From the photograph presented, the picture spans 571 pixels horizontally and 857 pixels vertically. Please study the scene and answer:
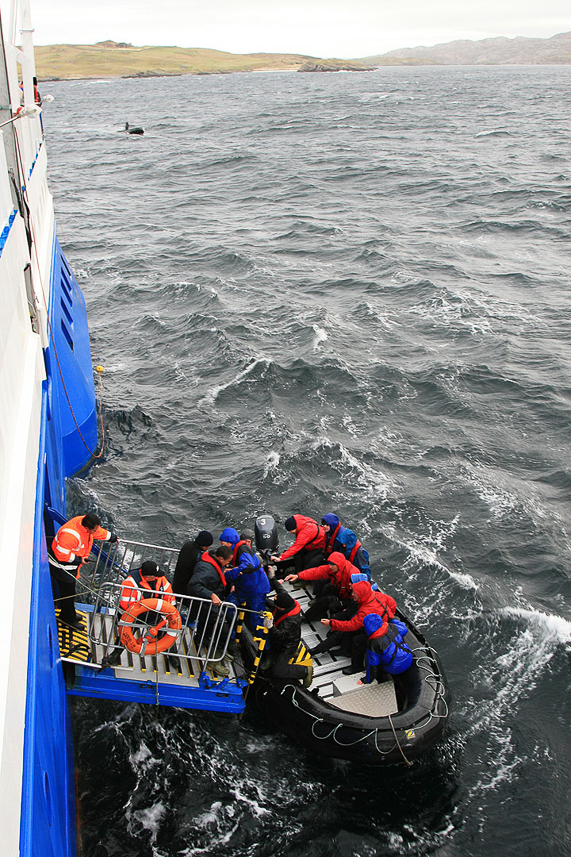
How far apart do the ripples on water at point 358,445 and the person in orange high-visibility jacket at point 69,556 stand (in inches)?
75.2

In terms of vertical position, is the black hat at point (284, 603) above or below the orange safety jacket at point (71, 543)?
below

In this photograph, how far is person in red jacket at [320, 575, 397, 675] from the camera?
31.1ft

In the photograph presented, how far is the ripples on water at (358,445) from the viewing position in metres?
8.84

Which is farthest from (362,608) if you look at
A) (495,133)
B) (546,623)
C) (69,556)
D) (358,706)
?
(495,133)

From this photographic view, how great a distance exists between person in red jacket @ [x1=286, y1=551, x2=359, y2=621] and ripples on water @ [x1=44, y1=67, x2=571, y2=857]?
1.78 m

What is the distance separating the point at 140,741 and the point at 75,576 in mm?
2511

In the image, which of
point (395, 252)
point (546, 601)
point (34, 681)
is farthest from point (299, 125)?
point (34, 681)

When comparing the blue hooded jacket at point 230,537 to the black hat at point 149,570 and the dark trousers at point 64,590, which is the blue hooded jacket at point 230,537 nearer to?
the black hat at point 149,570

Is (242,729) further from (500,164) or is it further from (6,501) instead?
(500,164)

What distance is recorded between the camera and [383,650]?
364 inches

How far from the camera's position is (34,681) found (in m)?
5.93

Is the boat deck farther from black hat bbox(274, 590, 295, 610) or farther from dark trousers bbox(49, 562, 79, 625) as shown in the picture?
dark trousers bbox(49, 562, 79, 625)

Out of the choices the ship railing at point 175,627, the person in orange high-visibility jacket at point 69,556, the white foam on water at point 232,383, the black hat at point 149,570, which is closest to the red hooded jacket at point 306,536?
the ship railing at point 175,627

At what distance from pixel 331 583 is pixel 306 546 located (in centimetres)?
76
